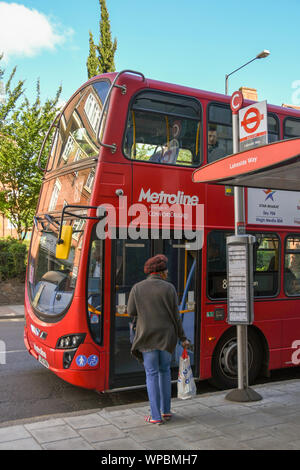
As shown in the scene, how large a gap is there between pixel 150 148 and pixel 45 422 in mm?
3769

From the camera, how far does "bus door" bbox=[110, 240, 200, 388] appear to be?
21.0 feet

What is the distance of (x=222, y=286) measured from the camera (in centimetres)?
729

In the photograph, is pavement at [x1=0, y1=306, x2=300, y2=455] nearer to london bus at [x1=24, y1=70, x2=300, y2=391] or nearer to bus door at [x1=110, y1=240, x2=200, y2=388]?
bus door at [x1=110, y1=240, x2=200, y2=388]

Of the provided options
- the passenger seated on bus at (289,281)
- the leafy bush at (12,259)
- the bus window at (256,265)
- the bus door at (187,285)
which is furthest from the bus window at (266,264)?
the leafy bush at (12,259)

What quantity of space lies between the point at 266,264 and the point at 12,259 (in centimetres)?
1217

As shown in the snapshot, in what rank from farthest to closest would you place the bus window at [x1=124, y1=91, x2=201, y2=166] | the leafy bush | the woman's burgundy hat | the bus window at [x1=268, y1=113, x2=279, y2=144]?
the leafy bush
the bus window at [x1=268, y1=113, x2=279, y2=144]
the bus window at [x1=124, y1=91, x2=201, y2=166]
the woman's burgundy hat

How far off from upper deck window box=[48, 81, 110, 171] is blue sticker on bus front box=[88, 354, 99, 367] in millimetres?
2573

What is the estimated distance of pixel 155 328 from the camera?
16.9ft

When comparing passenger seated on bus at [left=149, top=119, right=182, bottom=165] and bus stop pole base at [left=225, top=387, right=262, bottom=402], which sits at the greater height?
passenger seated on bus at [left=149, top=119, right=182, bottom=165]

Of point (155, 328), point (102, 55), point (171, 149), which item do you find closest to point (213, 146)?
point (171, 149)

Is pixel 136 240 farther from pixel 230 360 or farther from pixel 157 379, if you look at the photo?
pixel 230 360

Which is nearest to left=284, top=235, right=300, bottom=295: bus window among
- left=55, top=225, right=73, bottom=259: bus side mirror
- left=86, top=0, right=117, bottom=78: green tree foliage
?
left=55, top=225, right=73, bottom=259: bus side mirror
